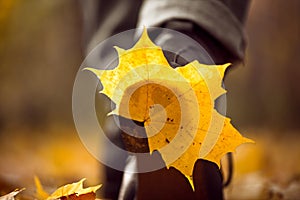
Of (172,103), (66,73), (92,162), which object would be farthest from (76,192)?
(66,73)

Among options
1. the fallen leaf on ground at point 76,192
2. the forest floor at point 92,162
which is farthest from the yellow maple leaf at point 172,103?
the forest floor at point 92,162

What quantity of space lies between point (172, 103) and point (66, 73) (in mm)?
1769

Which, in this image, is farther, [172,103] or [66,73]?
[66,73]

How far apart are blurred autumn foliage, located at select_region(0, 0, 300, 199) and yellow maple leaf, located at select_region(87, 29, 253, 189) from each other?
4.71 ft

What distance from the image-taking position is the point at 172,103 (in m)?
0.72

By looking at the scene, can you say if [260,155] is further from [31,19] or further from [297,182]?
[31,19]

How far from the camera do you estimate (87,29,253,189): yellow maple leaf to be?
28.2 inches

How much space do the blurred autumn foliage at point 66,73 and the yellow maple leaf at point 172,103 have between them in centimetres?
144

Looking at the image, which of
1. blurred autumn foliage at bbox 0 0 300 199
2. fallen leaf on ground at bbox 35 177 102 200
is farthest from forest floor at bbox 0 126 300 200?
fallen leaf on ground at bbox 35 177 102 200

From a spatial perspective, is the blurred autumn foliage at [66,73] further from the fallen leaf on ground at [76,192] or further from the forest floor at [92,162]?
the fallen leaf on ground at [76,192]

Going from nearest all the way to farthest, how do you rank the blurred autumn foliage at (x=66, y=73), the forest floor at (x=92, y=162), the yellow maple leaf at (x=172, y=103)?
1. the yellow maple leaf at (x=172, y=103)
2. the forest floor at (x=92, y=162)
3. the blurred autumn foliage at (x=66, y=73)

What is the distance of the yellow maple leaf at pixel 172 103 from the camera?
715mm

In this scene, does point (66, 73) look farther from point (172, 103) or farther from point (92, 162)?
point (172, 103)

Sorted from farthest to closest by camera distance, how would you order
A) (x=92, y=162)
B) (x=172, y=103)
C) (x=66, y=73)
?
(x=66, y=73) < (x=92, y=162) < (x=172, y=103)
